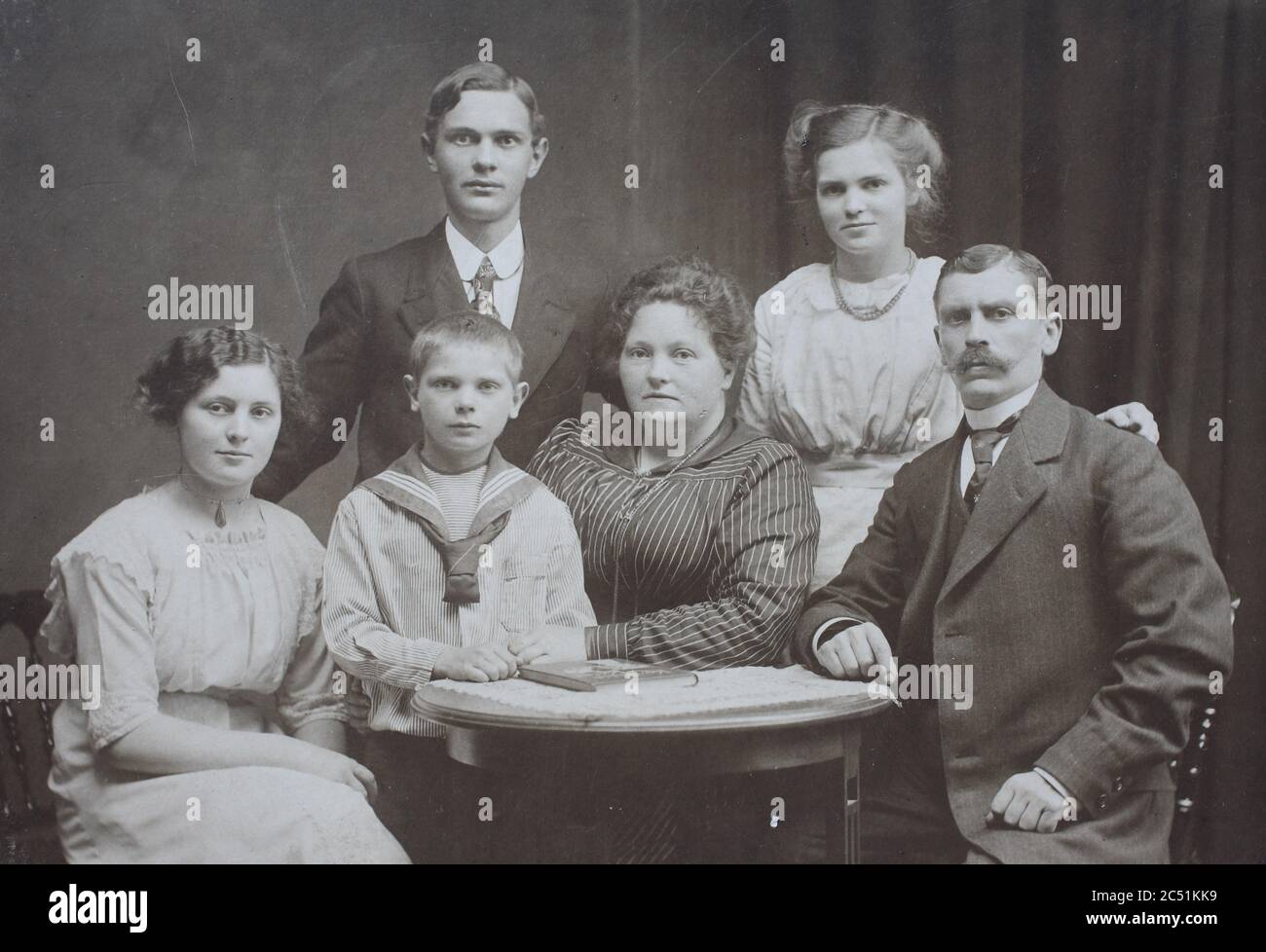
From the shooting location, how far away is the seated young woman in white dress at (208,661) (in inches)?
115

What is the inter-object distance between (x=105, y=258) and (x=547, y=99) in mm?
1232

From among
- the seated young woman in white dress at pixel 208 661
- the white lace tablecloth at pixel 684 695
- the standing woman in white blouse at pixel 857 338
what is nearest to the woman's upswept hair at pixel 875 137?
the standing woman in white blouse at pixel 857 338

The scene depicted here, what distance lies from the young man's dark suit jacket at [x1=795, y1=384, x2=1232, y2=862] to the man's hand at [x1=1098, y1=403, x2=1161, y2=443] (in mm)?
50

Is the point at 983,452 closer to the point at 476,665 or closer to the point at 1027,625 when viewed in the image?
the point at 1027,625

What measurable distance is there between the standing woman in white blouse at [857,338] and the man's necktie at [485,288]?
69cm

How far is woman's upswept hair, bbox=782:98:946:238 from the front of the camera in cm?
315

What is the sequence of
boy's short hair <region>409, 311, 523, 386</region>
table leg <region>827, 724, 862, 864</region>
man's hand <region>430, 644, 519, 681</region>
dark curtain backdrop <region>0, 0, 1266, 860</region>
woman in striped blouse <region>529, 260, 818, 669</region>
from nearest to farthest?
table leg <region>827, 724, 862, 864</region>, man's hand <region>430, 644, 519, 681</region>, woman in striped blouse <region>529, 260, 818, 669</region>, boy's short hair <region>409, 311, 523, 386</region>, dark curtain backdrop <region>0, 0, 1266, 860</region>

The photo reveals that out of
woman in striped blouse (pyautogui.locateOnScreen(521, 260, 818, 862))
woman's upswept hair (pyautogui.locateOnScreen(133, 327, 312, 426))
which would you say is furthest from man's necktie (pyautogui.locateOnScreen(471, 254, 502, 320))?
woman's upswept hair (pyautogui.locateOnScreen(133, 327, 312, 426))

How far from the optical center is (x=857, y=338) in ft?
10.3

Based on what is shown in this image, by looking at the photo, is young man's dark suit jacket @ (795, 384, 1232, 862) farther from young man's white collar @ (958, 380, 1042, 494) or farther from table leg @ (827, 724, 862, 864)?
table leg @ (827, 724, 862, 864)

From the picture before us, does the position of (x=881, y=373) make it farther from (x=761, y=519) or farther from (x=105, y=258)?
(x=105, y=258)

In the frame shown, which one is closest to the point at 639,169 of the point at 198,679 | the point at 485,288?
the point at 485,288

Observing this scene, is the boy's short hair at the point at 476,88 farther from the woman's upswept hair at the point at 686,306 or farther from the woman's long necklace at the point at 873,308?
the woman's long necklace at the point at 873,308

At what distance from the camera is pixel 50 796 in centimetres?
308
